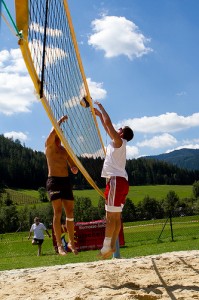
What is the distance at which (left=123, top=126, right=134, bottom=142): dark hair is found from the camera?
16.6ft

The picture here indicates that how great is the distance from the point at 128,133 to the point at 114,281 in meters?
1.67

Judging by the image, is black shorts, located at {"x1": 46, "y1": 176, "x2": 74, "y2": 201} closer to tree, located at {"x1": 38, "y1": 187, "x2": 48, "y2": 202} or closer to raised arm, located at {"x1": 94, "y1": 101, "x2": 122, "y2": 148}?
raised arm, located at {"x1": 94, "y1": 101, "x2": 122, "y2": 148}

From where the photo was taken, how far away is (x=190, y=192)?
311ft

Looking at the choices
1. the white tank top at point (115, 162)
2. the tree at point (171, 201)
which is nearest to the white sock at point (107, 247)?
the white tank top at point (115, 162)

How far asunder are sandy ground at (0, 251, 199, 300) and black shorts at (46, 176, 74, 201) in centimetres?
97

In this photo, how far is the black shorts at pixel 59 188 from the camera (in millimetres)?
5766

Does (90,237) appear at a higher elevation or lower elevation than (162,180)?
lower

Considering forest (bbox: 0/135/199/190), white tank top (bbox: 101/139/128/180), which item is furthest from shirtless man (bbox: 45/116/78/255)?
forest (bbox: 0/135/199/190)

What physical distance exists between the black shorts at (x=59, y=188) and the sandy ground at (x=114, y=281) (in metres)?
0.97

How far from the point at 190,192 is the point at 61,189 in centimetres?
9181

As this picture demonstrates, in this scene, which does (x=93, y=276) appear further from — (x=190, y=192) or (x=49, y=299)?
(x=190, y=192)

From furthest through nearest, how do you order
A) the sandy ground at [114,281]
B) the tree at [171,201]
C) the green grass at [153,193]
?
the green grass at [153,193], the tree at [171,201], the sandy ground at [114,281]

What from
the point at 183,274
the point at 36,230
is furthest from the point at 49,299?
the point at 36,230

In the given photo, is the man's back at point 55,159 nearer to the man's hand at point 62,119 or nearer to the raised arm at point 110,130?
the man's hand at point 62,119
